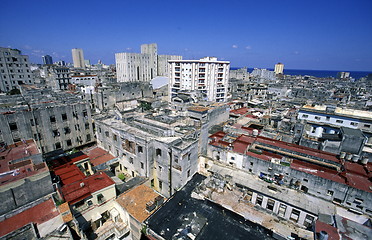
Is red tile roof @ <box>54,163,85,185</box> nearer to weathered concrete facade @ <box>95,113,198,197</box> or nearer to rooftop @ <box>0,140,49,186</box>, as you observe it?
rooftop @ <box>0,140,49,186</box>

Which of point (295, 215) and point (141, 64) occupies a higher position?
point (141, 64)

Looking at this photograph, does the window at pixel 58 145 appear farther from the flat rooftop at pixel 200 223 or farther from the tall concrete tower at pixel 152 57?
the tall concrete tower at pixel 152 57

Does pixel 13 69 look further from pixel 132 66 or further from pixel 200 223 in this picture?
pixel 200 223

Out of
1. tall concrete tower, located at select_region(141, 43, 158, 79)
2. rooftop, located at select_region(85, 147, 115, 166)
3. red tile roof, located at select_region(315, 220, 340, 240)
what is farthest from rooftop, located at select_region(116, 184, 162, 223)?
tall concrete tower, located at select_region(141, 43, 158, 79)

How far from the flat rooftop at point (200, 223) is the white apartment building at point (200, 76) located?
6968cm

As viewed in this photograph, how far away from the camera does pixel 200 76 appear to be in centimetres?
9119

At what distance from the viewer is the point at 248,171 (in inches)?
1324

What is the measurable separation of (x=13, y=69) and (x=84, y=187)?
315 feet

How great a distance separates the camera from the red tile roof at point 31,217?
59.4ft

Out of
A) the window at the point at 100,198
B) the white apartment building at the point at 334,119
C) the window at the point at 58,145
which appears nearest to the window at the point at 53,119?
the window at the point at 58,145

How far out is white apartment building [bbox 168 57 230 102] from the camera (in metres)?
89.4

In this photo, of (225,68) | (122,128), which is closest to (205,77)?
(225,68)

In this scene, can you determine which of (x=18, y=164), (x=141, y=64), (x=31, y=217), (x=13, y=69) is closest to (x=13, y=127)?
(x=18, y=164)

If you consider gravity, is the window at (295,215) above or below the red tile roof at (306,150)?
below
